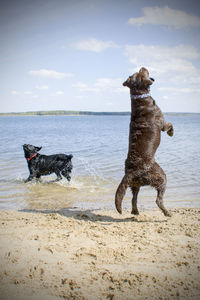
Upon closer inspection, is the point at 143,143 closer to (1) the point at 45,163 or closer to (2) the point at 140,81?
(2) the point at 140,81

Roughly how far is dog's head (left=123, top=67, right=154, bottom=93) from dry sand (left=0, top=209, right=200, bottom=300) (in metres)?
2.19

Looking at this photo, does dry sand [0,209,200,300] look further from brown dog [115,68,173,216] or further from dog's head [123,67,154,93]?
dog's head [123,67,154,93]

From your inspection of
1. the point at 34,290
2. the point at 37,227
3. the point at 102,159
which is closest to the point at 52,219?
the point at 37,227

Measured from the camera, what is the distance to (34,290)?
2.30 metres

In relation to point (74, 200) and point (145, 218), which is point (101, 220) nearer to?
point (145, 218)

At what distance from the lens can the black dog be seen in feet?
25.1

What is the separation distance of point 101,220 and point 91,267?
1.65m

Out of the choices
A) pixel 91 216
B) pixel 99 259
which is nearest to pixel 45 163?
pixel 91 216

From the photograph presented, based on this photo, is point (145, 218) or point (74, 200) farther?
point (74, 200)

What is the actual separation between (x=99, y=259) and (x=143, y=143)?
188 centimetres

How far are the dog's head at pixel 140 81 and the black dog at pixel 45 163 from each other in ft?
13.6

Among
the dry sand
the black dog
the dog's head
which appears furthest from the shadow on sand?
the black dog

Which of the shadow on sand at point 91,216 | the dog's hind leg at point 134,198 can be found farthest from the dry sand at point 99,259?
the dog's hind leg at point 134,198

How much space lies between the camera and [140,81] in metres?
3.90
